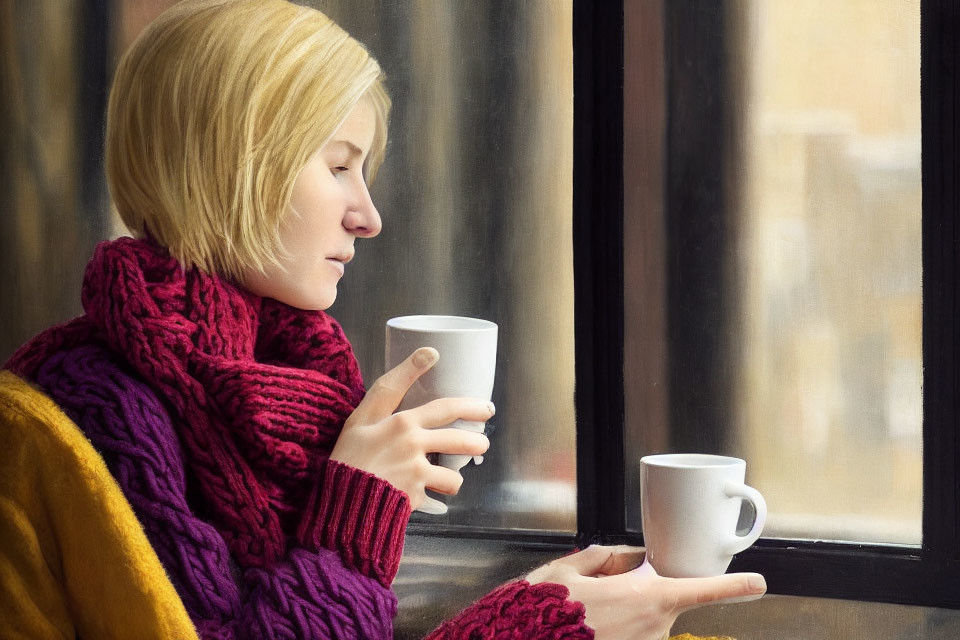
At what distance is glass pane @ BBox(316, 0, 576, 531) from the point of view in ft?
3.14

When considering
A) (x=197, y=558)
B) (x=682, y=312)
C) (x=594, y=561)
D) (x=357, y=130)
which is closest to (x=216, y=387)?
(x=197, y=558)

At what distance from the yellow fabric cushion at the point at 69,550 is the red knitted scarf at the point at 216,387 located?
69 millimetres

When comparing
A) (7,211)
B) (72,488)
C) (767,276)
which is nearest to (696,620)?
(767,276)

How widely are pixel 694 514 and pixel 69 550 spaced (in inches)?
18.3

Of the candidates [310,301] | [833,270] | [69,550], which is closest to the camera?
[69,550]

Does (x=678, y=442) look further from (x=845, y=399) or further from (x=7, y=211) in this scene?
(x=7, y=211)

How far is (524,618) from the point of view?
28.8 inches

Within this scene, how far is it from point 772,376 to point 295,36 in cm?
56

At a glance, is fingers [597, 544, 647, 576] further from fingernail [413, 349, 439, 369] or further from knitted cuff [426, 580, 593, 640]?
fingernail [413, 349, 439, 369]

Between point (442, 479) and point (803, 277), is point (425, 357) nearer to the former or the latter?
point (442, 479)

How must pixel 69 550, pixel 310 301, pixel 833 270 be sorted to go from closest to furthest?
pixel 69 550
pixel 310 301
pixel 833 270

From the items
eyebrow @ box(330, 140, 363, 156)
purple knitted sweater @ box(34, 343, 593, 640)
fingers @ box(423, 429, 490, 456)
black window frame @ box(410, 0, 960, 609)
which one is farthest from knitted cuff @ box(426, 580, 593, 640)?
→ eyebrow @ box(330, 140, 363, 156)

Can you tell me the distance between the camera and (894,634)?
2.96ft

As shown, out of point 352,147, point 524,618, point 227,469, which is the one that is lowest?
point 524,618
